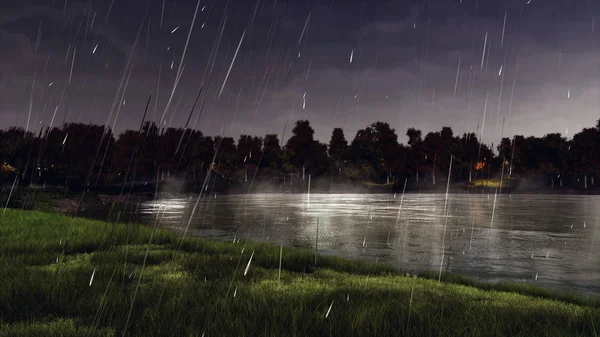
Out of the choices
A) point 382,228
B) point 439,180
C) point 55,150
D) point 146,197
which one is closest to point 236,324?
point 382,228

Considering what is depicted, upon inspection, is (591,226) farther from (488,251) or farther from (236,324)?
(236,324)

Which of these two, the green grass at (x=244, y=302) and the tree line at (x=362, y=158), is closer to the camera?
the green grass at (x=244, y=302)

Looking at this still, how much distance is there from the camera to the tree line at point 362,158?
12681 centimetres

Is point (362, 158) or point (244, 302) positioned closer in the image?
point (244, 302)

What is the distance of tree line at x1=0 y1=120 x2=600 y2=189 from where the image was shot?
12681 cm

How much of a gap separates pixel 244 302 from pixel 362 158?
469 feet

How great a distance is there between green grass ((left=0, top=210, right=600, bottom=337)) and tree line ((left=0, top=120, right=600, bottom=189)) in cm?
11556

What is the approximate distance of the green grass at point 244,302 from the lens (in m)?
4.52

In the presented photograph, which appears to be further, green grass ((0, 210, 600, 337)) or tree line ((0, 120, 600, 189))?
tree line ((0, 120, 600, 189))

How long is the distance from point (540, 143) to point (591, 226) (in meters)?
122

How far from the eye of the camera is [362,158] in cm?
14662

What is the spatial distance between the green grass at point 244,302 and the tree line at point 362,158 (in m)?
116

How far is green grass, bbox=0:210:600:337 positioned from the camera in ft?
14.8

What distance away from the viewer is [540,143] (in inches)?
5241
